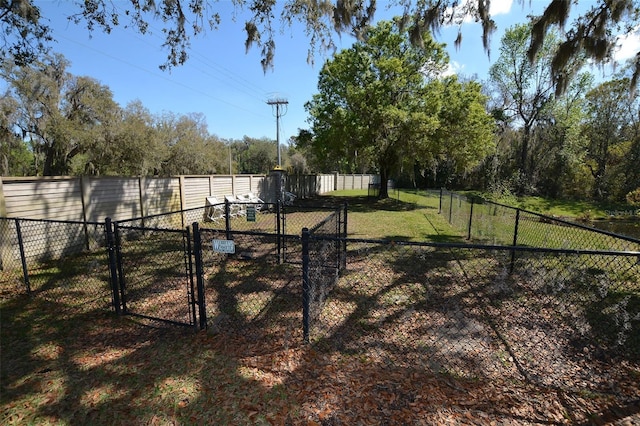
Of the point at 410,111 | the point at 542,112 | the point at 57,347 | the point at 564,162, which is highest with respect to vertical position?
the point at 542,112

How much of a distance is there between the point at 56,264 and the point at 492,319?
7.61 meters

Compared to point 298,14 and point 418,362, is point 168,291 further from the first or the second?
point 298,14

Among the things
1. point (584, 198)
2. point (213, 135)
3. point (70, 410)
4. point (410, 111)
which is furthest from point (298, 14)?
point (213, 135)

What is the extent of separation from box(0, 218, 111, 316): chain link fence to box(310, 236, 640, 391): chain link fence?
3494 mm

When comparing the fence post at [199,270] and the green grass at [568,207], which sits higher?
the fence post at [199,270]

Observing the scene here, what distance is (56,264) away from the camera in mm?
5926

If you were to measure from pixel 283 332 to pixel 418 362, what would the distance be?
149cm

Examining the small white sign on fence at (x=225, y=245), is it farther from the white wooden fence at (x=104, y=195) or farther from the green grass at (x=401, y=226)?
the green grass at (x=401, y=226)

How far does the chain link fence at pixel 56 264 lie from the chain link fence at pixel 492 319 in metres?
3.49

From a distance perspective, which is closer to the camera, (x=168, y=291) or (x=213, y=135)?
(x=168, y=291)

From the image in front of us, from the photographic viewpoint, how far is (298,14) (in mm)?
6262

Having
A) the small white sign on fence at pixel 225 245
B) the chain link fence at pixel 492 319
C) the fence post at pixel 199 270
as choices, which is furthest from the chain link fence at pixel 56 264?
the chain link fence at pixel 492 319

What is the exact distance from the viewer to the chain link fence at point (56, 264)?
4426 millimetres

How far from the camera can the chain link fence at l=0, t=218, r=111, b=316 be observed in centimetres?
443
